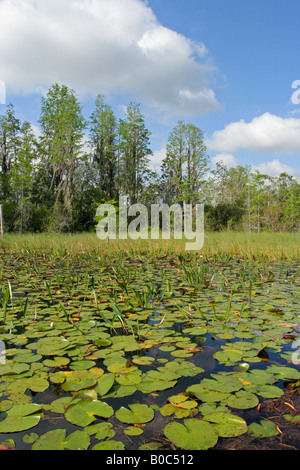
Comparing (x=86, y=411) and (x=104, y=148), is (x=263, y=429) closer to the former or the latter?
(x=86, y=411)

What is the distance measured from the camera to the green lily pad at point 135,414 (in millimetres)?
1246

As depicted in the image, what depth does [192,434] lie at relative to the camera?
116 cm

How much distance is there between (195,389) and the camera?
151 cm

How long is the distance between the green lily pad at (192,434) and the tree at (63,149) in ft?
60.5

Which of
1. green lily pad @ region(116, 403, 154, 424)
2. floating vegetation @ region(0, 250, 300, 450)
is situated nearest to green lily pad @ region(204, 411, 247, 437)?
floating vegetation @ region(0, 250, 300, 450)

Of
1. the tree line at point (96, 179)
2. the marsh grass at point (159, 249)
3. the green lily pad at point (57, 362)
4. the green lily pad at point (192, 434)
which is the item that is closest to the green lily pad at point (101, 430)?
the green lily pad at point (192, 434)

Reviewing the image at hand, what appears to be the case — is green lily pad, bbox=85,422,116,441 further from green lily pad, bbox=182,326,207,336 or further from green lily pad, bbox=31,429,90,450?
green lily pad, bbox=182,326,207,336

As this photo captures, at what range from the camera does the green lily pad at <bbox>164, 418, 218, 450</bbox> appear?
3.63ft

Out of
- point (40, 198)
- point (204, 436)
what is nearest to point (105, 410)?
point (204, 436)

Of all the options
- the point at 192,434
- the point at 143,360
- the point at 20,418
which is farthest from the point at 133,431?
the point at 143,360

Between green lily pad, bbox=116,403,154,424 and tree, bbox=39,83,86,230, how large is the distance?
59.9ft

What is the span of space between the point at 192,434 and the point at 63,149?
21.5 metres
